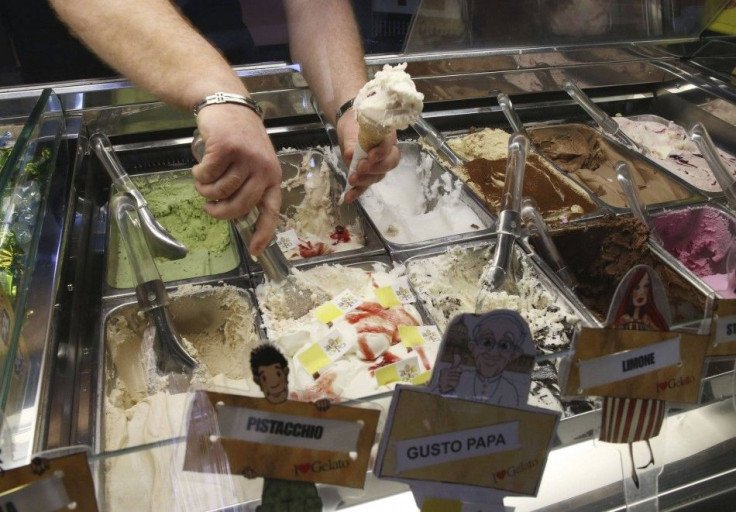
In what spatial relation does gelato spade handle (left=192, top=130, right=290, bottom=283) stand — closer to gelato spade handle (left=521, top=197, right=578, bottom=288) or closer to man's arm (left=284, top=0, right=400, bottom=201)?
man's arm (left=284, top=0, right=400, bottom=201)

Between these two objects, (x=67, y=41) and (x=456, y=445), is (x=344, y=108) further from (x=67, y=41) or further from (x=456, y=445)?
(x=456, y=445)

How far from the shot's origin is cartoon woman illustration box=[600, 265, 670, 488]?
2.95ft

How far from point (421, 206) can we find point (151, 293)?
120cm

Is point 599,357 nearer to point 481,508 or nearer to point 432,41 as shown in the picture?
point 481,508

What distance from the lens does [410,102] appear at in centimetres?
135

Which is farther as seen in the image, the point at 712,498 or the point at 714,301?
the point at 712,498

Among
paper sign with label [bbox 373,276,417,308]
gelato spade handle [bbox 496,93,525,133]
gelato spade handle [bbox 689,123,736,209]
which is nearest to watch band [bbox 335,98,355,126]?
paper sign with label [bbox 373,276,417,308]

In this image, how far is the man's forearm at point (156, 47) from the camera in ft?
4.95

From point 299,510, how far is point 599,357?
1.74ft

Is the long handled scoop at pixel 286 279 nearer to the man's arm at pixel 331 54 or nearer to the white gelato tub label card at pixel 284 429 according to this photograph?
the man's arm at pixel 331 54

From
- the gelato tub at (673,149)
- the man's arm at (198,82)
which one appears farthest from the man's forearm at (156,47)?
the gelato tub at (673,149)

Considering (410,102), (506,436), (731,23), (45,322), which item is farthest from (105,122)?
(731,23)

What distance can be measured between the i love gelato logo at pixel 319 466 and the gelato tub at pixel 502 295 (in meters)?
0.69

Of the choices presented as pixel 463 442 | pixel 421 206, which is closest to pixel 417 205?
pixel 421 206
